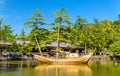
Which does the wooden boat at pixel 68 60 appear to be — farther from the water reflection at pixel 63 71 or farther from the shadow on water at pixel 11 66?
the water reflection at pixel 63 71

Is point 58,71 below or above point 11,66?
below

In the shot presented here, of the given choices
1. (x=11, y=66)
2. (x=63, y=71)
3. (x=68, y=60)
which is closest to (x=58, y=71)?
(x=63, y=71)

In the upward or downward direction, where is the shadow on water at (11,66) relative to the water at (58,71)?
upward

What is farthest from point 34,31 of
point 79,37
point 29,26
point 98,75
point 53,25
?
point 98,75

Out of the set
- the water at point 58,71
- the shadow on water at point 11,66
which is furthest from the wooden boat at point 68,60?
the water at point 58,71

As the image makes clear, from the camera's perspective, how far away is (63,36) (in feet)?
170

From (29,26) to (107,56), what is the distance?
2294 centimetres

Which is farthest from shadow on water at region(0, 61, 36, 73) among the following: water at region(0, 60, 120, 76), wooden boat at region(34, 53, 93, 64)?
wooden boat at region(34, 53, 93, 64)

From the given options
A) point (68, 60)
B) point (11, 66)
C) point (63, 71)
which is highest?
point (68, 60)

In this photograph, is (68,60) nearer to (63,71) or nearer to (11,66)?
(11,66)

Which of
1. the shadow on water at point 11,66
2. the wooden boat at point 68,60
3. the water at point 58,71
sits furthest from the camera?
the wooden boat at point 68,60

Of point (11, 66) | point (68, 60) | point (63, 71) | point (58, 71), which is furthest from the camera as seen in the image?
point (68, 60)

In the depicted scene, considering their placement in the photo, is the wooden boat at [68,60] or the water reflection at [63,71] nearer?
the water reflection at [63,71]

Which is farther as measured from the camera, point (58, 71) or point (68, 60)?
point (68, 60)
